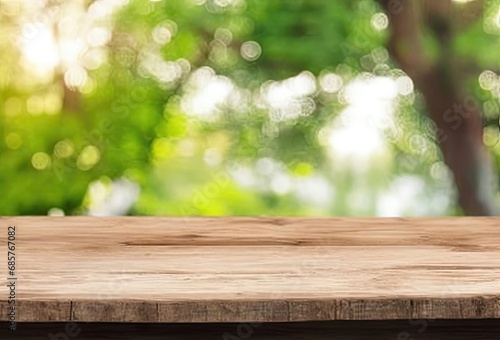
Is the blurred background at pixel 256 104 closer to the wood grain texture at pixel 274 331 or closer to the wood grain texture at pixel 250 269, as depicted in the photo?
the wood grain texture at pixel 250 269

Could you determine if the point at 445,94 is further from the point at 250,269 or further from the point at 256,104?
the point at 250,269

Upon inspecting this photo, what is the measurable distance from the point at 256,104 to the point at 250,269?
3531 millimetres

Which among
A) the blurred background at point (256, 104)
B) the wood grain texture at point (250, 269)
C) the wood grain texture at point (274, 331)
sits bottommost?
the wood grain texture at point (274, 331)

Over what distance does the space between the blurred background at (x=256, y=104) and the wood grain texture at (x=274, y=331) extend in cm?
346

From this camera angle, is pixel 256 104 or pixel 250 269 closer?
pixel 250 269

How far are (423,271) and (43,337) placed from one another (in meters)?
0.43

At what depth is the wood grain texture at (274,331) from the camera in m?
1.05

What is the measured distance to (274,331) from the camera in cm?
108

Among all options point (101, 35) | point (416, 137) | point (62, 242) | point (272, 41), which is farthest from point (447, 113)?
point (62, 242)

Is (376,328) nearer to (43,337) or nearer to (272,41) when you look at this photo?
(43,337)

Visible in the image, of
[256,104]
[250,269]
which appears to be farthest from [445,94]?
[250,269]

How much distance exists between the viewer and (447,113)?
457 cm

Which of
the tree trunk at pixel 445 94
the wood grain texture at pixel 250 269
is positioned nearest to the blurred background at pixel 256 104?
the tree trunk at pixel 445 94

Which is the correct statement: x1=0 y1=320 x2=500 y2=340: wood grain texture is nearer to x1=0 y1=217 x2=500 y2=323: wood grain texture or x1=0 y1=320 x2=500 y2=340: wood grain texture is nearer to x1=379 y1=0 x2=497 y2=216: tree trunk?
x1=0 y1=217 x2=500 y2=323: wood grain texture
